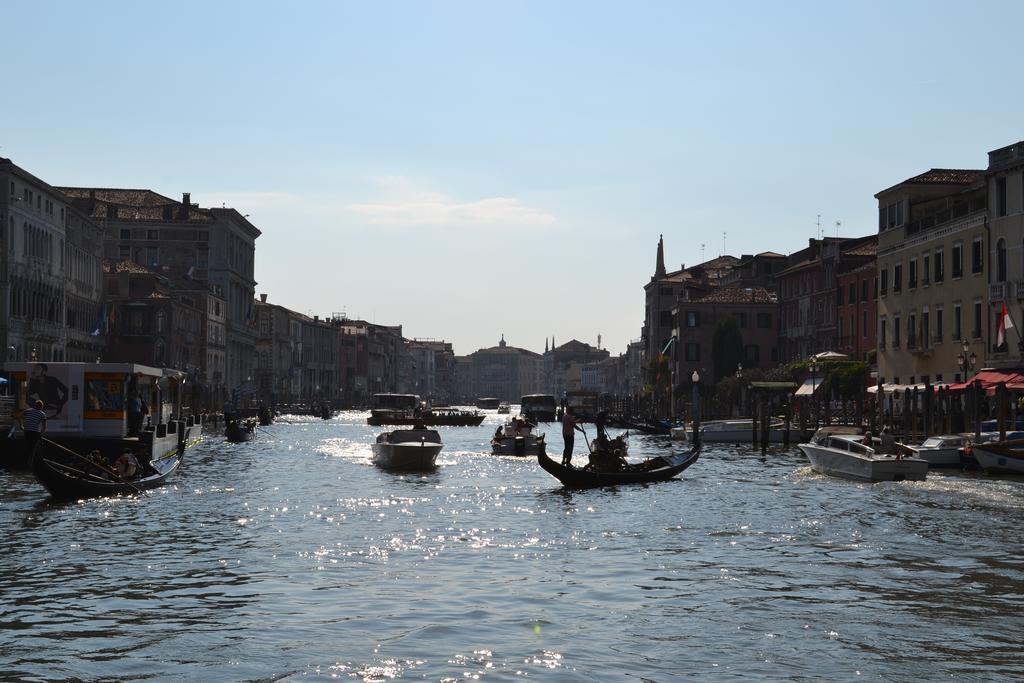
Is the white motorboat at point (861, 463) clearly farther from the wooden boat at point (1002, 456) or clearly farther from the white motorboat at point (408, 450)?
the white motorboat at point (408, 450)

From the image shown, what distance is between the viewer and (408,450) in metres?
45.1

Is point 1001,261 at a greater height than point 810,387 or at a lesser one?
greater

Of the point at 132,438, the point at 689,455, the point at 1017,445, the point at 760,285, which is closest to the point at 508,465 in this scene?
the point at 689,455

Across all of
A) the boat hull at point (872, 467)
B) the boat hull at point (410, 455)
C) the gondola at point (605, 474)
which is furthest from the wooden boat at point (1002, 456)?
the boat hull at point (410, 455)

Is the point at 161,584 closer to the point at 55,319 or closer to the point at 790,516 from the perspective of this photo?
the point at 790,516

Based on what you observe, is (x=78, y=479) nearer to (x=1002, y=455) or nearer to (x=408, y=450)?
(x=408, y=450)

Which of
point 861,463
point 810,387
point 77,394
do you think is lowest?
point 861,463

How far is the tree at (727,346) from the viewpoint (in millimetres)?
105500

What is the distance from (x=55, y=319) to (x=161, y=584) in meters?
64.5

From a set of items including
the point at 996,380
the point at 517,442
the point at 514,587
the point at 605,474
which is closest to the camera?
the point at 514,587

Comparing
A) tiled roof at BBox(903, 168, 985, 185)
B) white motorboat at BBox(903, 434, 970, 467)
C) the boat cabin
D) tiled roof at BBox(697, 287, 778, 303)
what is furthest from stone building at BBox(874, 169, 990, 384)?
tiled roof at BBox(697, 287, 778, 303)

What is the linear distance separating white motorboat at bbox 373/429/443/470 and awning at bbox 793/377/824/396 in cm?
3009

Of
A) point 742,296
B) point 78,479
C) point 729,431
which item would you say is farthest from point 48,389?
point 742,296

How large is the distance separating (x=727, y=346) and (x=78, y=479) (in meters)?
80.4
